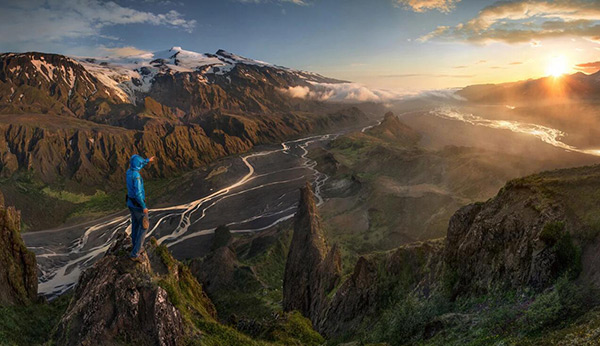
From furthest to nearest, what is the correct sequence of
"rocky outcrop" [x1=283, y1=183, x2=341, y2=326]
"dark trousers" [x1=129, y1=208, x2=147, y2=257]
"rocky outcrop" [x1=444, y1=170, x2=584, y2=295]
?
"rocky outcrop" [x1=283, y1=183, x2=341, y2=326], "dark trousers" [x1=129, y1=208, x2=147, y2=257], "rocky outcrop" [x1=444, y1=170, x2=584, y2=295]

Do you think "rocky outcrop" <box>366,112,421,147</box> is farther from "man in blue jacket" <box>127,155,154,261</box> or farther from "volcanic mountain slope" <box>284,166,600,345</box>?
"man in blue jacket" <box>127,155,154,261</box>

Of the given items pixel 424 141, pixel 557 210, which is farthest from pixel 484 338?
pixel 424 141

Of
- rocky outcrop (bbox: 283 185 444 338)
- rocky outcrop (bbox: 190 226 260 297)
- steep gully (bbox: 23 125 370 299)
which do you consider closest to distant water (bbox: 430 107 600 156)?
steep gully (bbox: 23 125 370 299)

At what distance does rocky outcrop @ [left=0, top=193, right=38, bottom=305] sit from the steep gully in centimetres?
3085

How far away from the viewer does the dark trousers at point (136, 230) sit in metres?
12.1

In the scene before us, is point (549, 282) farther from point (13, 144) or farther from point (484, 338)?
point (13, 144)

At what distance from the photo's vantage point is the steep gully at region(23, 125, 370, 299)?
6862 cm

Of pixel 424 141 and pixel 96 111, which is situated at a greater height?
pixel 96 111

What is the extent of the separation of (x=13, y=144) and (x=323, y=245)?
136180 mm

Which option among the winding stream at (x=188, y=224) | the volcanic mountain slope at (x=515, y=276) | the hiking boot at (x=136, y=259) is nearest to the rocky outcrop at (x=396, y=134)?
the winding stream at (x=188, y=224)

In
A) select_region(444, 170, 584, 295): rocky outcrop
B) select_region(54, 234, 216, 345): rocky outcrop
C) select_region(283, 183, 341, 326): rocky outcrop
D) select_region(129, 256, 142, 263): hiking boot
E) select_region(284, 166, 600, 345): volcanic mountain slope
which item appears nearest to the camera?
A: select_region(284, 166, 600, 345): volcanic mountain slope

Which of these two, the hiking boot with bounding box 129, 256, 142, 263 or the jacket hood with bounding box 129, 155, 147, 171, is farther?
the hiking boot with bounding box 129, 256, 142, 263

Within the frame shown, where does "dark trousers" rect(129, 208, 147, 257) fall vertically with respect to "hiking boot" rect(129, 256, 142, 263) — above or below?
above

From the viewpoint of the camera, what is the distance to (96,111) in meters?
200
